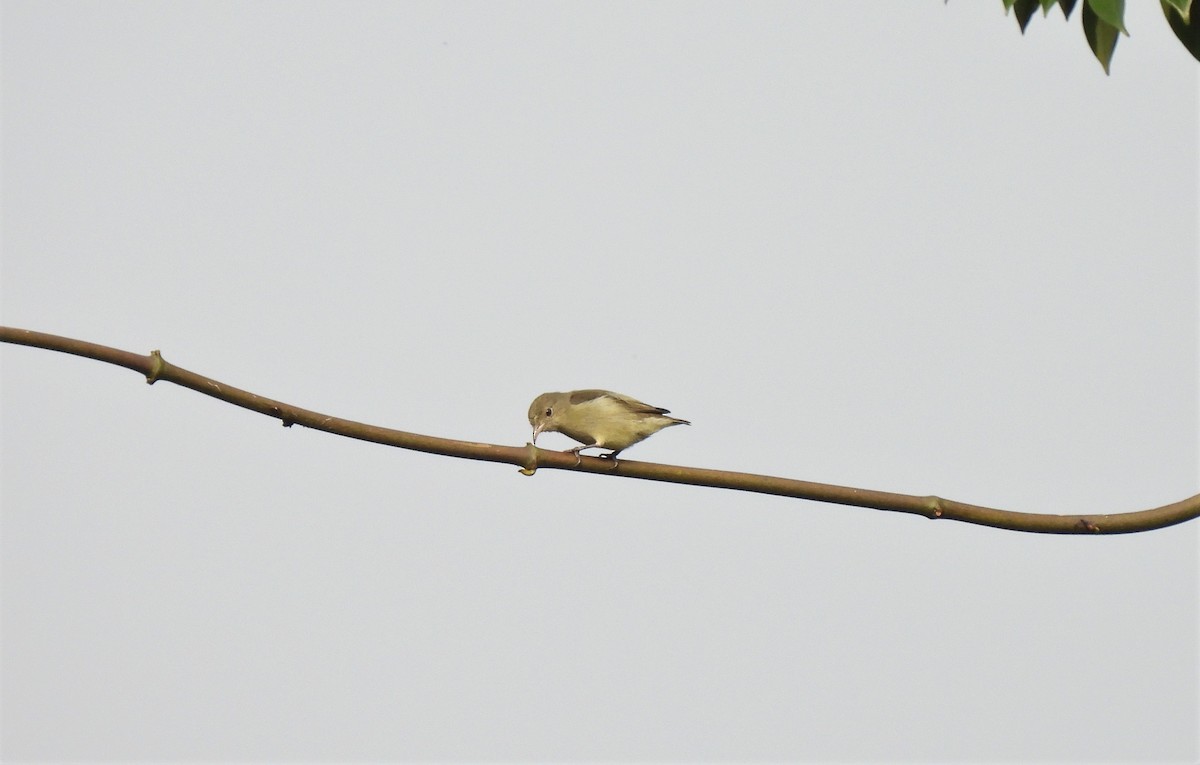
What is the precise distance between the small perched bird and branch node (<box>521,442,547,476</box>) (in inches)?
123

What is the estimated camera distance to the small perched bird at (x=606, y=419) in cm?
662

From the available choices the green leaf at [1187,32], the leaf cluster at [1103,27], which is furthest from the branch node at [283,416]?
the green leaf at [1187,32]

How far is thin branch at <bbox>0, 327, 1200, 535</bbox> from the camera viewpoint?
295 cm

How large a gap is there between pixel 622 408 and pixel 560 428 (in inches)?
16.5

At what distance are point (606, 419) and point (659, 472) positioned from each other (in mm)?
3043

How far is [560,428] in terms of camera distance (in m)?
6.88

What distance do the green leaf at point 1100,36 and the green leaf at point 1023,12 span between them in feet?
0.63

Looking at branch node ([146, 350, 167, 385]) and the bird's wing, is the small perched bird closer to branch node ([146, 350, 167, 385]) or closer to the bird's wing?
the bird's wing

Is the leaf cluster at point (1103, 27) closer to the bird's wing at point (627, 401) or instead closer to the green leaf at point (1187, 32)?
the green leaf at point (1187, 32)

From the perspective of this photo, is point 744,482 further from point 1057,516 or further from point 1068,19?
point 1068,19

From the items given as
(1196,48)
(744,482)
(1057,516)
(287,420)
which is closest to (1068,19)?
(1196,48)

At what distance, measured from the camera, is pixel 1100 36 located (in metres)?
3.77

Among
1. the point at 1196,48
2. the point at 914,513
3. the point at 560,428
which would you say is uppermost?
the point at 1196,48

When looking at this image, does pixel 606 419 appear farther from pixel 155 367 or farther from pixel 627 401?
pixel 155 367
